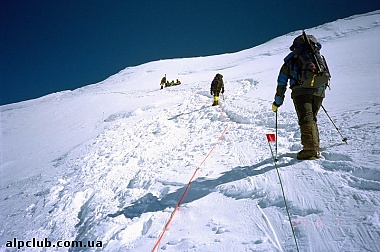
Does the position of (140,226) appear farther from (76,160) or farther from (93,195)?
(76,160)

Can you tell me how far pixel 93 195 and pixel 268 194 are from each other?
329 centimetres

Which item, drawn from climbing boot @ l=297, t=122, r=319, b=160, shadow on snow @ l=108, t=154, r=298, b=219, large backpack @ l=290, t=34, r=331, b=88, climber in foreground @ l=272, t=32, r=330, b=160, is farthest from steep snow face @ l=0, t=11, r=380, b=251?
large backpack @ l=290, t=34, r=331, b=88

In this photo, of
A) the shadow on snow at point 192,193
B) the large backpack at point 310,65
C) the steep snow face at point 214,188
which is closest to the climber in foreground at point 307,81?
the large backpack at point 310,65

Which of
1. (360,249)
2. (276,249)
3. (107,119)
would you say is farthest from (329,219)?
(107,119)

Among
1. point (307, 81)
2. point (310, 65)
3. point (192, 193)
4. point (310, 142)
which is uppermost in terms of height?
point (310, 65)

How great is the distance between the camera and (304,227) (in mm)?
2496

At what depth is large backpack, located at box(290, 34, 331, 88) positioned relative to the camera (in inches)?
149

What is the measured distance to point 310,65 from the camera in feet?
12.4

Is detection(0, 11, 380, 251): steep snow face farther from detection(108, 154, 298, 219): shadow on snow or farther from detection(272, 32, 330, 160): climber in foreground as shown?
detection(272, 32, 330, 160): climber in foreground

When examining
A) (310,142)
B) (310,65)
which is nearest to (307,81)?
(310,65)

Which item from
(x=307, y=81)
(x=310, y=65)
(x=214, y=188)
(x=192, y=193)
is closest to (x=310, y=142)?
(x=307, y=81)

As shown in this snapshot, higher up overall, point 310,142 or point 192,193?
point 310,142

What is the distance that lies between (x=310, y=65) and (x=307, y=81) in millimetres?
251

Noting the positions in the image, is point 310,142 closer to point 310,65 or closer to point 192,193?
point 310,65
